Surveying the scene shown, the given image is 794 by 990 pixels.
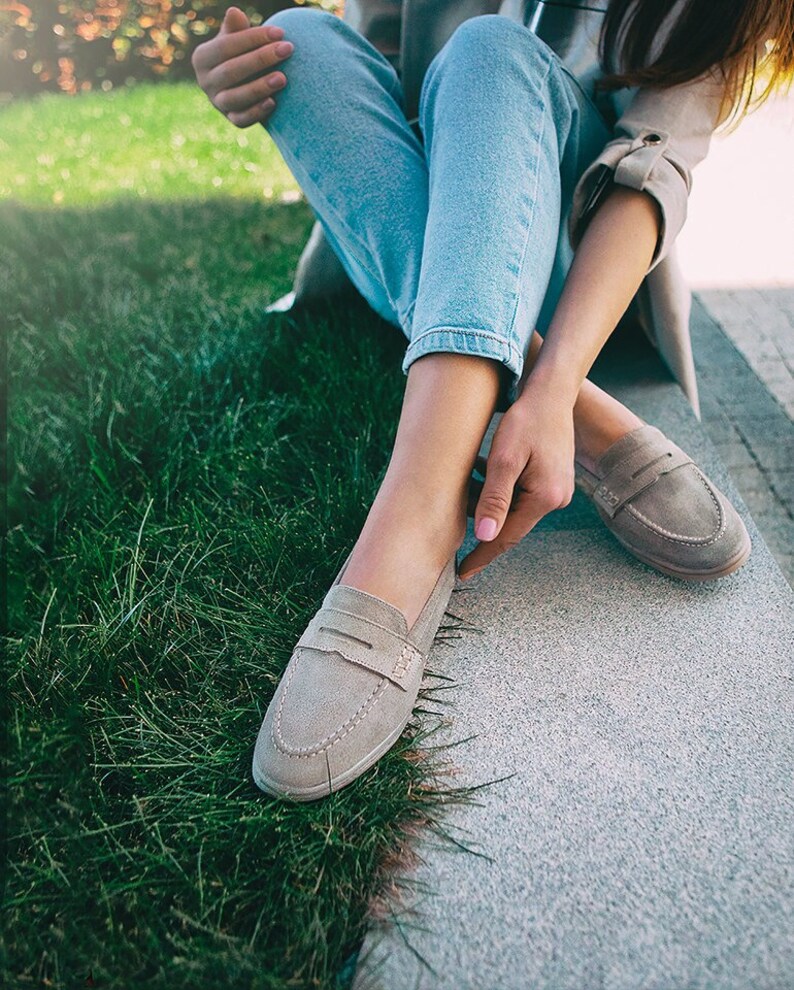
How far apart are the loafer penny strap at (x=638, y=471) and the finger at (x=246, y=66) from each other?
3.14 ft

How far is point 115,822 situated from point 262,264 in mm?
2110

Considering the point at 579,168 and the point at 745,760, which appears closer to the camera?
the point at 745,760

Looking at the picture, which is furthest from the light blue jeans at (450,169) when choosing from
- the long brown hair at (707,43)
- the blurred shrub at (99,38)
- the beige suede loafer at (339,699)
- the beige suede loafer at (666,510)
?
the blurred shrub at (99,38)

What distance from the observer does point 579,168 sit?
4.87 feet

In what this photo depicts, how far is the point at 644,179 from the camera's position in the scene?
1268mm

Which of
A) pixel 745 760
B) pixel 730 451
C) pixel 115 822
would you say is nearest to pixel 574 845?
pixel 745 760

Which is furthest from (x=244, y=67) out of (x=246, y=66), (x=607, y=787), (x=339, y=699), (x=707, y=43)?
(x=607, y=787)

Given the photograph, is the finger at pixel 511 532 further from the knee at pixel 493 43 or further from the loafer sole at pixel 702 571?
the knee at pixel 493 43

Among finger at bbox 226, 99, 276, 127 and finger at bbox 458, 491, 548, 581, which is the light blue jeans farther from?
finger at bbox 458, 491, 548, 581

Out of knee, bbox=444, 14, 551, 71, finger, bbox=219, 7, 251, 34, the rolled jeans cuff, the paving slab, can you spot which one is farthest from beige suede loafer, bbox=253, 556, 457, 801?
finger, bbox=219, 7, 251, 34

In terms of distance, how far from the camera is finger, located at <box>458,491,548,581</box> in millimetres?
1158

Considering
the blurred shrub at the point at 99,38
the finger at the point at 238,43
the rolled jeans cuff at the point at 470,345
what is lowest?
the blurred shrub at the point at 99,38

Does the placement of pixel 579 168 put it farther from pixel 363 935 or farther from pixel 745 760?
pixel 363 935

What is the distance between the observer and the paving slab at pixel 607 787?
0.88m
